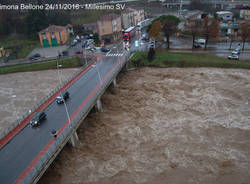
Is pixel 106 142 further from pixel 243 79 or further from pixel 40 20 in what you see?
pixel 40 20

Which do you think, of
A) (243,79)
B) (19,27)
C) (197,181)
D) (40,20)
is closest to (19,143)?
(197,181)

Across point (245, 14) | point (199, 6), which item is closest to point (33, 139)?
point (245, 14)

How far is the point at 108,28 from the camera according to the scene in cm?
4841

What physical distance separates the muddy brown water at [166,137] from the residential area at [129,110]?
0.09 meters

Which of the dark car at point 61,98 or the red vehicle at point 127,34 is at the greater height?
the red vehicle at point 127,34

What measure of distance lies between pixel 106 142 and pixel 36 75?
25830mm

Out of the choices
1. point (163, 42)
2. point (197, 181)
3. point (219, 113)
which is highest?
point (163, 42)

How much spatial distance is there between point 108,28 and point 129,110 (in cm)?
2927

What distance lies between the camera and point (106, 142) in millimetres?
19797

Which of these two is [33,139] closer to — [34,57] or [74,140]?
[74,140]

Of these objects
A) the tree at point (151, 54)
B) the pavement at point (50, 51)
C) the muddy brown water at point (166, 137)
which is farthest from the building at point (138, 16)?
the muddy brown water at point (166, 137)

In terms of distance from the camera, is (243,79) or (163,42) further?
(163,42)

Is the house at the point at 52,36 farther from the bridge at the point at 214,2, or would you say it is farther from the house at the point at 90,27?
the bridge at the point at 214,2

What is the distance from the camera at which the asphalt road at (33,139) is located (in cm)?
1484
